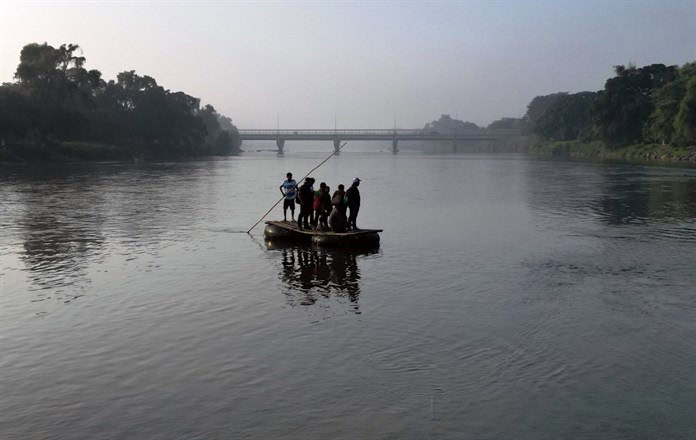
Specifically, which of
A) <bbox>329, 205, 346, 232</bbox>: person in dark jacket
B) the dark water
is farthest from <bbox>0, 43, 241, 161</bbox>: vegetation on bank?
<bbox>329, 205, 346, 232</bbox>: person in dark jacket

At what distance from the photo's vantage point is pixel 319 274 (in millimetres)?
20312

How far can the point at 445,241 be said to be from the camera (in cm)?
2745

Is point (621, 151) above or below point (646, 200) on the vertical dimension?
above

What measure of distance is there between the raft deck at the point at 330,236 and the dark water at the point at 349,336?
828 mm

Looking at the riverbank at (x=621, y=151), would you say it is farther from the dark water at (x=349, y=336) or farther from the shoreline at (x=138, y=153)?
the dark water at (x=349, y=336)

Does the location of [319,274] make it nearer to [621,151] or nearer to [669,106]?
[669,106]

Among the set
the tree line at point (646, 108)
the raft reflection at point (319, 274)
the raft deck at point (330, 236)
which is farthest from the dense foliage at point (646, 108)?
the raft reflection at point (319, 274)

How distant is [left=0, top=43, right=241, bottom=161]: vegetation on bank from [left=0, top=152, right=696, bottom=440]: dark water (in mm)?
79640

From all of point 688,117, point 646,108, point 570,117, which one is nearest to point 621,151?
point 646,108

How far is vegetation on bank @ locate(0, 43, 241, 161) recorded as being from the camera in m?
100

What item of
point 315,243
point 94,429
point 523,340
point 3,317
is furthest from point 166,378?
point 315,243

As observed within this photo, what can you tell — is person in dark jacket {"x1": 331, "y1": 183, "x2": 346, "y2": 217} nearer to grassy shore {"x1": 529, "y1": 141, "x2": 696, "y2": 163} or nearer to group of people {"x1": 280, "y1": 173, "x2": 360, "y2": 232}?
group of people {"x1": 280, "y1": 173, "x2": 360, "y2": 232}

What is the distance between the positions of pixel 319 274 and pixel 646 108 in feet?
409

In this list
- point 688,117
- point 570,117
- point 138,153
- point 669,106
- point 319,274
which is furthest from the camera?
point 570,117
